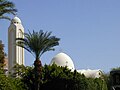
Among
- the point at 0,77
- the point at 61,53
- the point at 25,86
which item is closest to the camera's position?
the point at 0,77

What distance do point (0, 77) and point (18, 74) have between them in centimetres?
2095

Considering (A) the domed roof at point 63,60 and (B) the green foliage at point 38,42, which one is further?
(A) the domed roof at point 63,60

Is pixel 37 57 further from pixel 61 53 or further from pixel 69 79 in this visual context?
pixel 61 53

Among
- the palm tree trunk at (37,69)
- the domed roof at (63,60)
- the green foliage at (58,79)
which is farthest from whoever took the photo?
the domed roof at (63,60)

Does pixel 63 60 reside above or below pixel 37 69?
above

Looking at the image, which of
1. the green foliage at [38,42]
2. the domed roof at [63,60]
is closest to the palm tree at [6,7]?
the green foliage at [38,42]

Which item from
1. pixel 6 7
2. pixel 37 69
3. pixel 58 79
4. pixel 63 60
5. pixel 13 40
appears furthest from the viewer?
pixel 13 40

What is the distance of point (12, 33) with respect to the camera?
102 metres

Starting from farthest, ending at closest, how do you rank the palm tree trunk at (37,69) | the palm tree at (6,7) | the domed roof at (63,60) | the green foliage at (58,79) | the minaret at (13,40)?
the minaret at (13,40) → the domed roof at (63,60) → the green foliage at (58,79) → the palm tree trunk at (37,69) → the palm tree at (6,7)

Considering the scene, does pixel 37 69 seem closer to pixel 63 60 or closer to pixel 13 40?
pixel 63 60

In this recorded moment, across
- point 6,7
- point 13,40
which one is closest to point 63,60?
point 13,40

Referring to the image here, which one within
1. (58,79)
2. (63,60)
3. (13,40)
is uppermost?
(13,40)

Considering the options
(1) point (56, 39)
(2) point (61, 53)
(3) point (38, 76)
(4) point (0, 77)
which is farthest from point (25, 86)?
(2) point (61, 53)

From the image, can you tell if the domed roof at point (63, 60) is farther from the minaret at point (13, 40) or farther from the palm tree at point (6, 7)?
the palm tree at point (6, 7)
